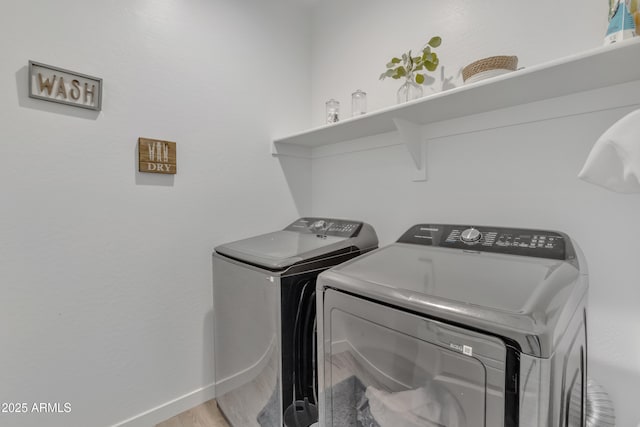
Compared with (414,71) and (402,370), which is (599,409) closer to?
(402,370)

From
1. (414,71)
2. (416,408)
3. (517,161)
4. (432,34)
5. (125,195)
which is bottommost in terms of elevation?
(416,408)

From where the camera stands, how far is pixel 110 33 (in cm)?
133

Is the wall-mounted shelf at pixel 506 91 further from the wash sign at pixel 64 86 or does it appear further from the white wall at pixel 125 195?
the wash sign at pixel 64 86

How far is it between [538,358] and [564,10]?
1259 millimetres

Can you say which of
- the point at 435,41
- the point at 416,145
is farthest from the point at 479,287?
the point at 435,41

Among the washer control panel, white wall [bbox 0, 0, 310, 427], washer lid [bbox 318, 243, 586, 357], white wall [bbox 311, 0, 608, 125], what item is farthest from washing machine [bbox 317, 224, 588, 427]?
white wall [bbox 0, 0, 310, 427]

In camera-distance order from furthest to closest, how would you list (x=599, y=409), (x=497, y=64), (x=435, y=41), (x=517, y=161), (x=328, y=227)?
(x=328, y=227)
(x=435, y=41)
(x=517, y=161)
(x=497, y=64)
(x=599, y=409)

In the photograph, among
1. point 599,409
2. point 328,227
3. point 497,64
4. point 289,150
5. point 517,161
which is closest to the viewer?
point 599,409

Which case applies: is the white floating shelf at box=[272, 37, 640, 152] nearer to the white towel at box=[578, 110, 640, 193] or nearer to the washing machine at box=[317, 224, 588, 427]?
the white towel at box=[578, 110, 640, 193]

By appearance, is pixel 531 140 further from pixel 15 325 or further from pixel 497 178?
pixel 15 325

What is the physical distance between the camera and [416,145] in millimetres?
1473

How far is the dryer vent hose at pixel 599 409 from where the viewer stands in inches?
37.5

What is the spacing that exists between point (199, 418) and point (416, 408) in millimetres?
1346

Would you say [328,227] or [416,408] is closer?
[416,408]
